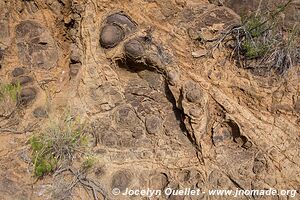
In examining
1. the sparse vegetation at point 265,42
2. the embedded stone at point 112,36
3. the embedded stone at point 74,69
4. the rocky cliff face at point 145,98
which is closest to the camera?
the rocky cliff face at point 145,98

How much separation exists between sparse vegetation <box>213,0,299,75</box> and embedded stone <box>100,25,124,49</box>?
2.57 ft

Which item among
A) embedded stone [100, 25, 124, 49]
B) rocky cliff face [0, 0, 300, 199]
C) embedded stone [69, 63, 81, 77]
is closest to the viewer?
rocky cliff face [0, 0, 300, 199]

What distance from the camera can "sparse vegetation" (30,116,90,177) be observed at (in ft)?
8.95

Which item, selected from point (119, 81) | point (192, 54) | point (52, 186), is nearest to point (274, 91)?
point (192, 54)

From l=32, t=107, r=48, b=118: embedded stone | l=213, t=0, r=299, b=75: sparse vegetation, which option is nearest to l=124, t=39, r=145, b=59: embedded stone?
l=213, t=0, r=299, b=75: sparse vegetation

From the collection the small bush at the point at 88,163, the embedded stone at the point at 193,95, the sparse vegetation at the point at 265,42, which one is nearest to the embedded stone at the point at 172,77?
the embedded stone at the point at 193,95

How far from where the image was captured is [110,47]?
3057mm

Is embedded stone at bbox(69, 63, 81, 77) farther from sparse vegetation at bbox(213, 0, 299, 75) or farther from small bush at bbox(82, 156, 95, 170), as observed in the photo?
sparse vegetation at bbox(213, 0, 299, 75)

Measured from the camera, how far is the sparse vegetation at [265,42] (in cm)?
288

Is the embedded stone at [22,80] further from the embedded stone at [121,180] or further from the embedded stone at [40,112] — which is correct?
the embedded stone at [121,180]

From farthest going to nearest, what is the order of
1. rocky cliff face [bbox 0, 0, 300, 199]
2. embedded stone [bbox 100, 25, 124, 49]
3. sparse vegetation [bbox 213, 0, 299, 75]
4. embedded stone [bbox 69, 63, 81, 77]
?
embedded stone [bbox 69, 63, 81, 77] < embedded stone [bbox 100, 25, 124, 49] < sparse vegetation [bbox 213, 0, 299, 75] < rocky cliff face [bbox 0, 0, 300, 199]

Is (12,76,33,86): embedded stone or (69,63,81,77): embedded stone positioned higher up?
(69,63,81,77): embedded stone

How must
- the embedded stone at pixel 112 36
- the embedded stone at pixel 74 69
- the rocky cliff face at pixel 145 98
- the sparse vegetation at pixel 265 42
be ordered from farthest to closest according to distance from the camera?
the embedded stone at pixel 74 69 < the embedded stone at pixel 112 36 < the sparse vegetation at pixel 265 42 < the rocky cliff face at pixel 145 98

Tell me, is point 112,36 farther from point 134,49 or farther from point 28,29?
point 28,29
